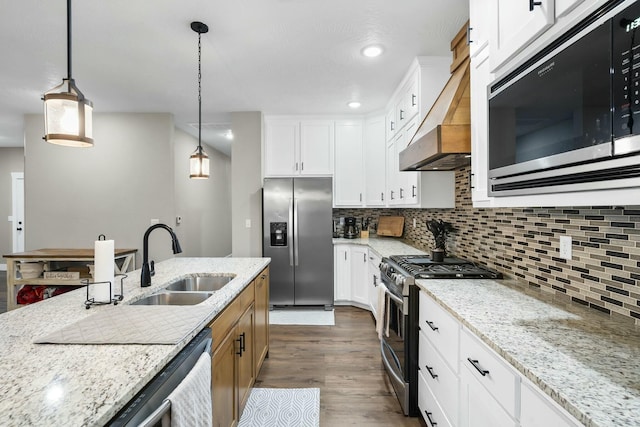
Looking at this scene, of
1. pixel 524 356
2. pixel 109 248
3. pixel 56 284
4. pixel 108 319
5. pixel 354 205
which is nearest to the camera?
pixel 524 356

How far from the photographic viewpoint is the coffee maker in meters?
4.52

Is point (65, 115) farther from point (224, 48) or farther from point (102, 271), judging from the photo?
point (224, 48)

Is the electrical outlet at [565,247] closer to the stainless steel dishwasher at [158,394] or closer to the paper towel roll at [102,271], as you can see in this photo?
the stainless steel dishwasher at [158,394]

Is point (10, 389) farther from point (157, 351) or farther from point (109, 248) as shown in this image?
point (109, 248)

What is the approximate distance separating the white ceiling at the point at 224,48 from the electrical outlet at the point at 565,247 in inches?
62.4

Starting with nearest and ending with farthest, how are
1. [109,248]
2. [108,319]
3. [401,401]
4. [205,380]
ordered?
[205,380]
[108,319]
[109,248]
[401,401]

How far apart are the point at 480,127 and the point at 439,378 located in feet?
4.18

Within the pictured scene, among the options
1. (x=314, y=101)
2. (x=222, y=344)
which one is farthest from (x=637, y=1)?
(x=314, y=101)

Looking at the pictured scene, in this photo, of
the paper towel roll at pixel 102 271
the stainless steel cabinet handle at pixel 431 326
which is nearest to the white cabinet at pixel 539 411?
the stainless steel cabinet handle at pixel 431 326

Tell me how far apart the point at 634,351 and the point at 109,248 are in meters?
2.01

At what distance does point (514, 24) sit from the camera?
1.21m

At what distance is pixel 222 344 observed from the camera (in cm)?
153

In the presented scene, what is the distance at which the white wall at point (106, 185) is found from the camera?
420cm

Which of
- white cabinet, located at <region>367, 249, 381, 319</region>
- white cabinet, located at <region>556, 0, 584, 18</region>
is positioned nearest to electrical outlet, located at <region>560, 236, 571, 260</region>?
white cabinet, located at <region>556, 0, 584, 18</region>
